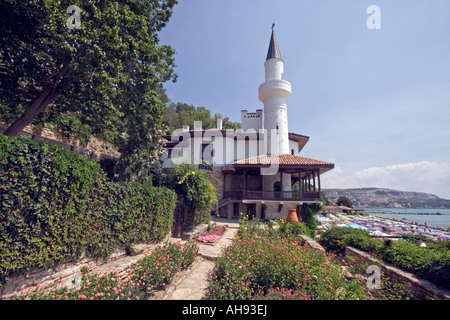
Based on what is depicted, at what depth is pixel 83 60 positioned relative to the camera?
19.5ft

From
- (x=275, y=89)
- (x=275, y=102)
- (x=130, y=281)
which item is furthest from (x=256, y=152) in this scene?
(x=130, y=281)

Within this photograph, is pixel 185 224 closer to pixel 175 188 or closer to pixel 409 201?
pixel 175 188

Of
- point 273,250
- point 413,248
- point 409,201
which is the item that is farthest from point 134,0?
point 409,201

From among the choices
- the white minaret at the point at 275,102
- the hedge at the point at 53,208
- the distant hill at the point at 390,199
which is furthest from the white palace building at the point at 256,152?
the distant hill at the point at 390,199

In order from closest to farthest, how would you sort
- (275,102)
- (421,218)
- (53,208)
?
(53,208) < (275,102) < (421,218)

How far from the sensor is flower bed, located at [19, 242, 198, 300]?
2.90 metres

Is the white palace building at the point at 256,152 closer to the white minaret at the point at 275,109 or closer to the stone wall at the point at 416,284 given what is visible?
the white minaret at the point at 275,109

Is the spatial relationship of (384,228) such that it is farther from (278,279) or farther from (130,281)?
(130,281)

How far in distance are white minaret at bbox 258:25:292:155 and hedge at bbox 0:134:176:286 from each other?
1457 cm

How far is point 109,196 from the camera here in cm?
484

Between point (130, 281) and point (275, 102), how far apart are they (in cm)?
1813
